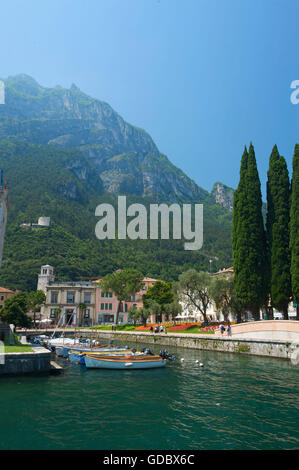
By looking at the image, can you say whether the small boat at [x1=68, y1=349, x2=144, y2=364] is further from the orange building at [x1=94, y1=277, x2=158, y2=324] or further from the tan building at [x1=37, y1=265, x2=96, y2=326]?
the orange building at [x1=94, y1=277, x2=158, y2=324]

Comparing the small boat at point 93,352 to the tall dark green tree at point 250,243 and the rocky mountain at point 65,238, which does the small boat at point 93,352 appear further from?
the rocky mountain at point 65,238

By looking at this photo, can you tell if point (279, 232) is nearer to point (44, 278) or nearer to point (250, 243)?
point (250, 243)

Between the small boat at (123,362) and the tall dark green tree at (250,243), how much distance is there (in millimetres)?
18063

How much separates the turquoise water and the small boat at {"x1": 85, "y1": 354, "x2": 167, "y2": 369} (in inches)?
77.6

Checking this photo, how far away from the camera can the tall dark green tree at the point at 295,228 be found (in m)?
34.9

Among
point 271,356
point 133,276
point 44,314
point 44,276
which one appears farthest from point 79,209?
point 271,356

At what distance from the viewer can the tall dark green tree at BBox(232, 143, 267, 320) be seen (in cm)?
3934

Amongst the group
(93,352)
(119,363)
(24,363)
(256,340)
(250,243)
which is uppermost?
(250,243)

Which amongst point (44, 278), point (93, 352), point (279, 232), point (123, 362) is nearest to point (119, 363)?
point (123, 362)

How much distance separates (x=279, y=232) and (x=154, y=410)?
3114 centimetres

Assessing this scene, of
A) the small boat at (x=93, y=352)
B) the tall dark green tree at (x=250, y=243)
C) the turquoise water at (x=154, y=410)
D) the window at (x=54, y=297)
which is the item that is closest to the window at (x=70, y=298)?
the window at (x=54, y=297)

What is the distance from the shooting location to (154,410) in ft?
45.9
